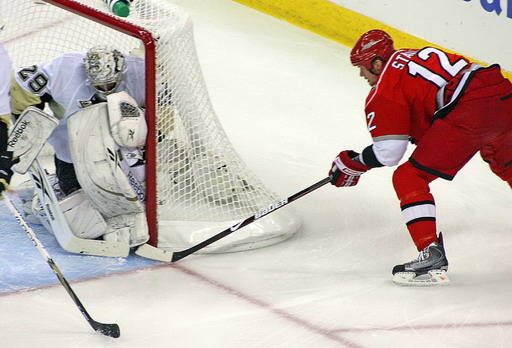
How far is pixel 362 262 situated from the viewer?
3447mm

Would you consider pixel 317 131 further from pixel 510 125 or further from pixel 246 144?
pixel 510 125

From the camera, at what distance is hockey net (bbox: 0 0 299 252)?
3312mm

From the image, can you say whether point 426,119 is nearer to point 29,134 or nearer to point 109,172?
point 109,172

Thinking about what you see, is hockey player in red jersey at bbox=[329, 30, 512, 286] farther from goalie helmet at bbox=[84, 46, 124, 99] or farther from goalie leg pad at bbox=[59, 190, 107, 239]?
goalie leg pad at bbox=[59, 190, 107, 239]

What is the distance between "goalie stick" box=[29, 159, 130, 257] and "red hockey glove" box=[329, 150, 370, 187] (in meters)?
0.79

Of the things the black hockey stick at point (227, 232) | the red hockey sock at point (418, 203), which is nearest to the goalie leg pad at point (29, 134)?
the black hockey stick at point (227, 232)

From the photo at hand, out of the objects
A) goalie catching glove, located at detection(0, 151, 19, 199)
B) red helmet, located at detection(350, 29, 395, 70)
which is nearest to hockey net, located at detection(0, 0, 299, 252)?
goalie catching glove, located at detection(0, 151, 19, 199)

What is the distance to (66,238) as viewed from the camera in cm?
334

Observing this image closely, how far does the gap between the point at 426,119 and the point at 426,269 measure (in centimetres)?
51

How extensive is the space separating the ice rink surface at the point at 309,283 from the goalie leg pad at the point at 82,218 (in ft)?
0.39

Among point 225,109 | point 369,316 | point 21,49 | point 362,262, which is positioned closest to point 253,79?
point 225,109

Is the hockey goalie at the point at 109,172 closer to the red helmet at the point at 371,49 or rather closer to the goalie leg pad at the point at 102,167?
the goalie leg pad at the point at 102,167

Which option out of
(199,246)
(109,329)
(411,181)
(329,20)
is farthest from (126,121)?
(329,20)

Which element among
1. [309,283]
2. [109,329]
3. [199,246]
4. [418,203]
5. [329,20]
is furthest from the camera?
[329,20]
